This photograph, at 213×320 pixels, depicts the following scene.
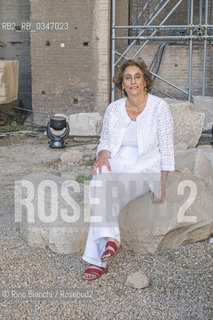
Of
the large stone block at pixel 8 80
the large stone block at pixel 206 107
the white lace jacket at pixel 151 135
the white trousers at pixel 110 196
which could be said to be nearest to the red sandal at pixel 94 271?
the white trousers at pixel 110 196

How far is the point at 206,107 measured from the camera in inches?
312

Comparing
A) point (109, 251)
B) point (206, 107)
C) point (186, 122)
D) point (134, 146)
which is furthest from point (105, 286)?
point (206, 107)

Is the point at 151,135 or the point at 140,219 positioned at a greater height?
the point at 151,135

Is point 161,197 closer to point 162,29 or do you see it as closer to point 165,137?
point 165,137

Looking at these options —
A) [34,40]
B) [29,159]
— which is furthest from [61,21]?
[29,159]

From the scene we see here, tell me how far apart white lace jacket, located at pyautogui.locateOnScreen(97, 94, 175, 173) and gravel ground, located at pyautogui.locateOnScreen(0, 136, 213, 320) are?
0.66 meters

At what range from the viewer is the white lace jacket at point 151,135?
125 inches

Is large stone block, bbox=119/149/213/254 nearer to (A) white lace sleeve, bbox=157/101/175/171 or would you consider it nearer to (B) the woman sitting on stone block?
(B) the woman sitting on stone block

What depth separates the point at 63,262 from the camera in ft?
10.5

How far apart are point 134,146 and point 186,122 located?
346 cm

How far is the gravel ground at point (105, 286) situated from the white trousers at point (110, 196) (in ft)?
0.68

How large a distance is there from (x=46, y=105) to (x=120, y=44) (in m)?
1.87

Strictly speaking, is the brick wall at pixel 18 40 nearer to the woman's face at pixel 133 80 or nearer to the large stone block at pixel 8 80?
the large stone block at pixel 8 80

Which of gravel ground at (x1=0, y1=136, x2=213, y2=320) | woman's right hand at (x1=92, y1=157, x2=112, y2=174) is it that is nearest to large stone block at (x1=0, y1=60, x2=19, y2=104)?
gravel ground at (x1=0, y1=136, x2=213, y2=320)
